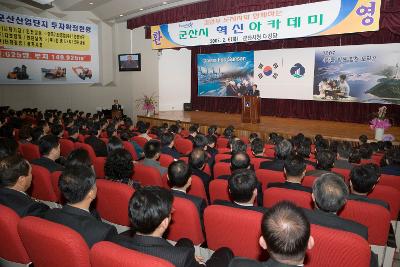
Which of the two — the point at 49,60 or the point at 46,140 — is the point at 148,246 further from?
the point at 49,60

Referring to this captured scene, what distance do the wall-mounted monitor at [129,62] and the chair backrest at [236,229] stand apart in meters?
10.4

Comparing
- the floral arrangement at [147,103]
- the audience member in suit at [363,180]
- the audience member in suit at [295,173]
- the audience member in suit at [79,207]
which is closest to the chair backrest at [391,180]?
the audience member in suit at [363,180]

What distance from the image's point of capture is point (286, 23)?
21.9 feet

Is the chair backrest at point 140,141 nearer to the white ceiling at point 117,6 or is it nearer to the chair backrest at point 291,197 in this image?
the chair backrest at point 291,197

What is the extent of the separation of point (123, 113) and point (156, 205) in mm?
11117

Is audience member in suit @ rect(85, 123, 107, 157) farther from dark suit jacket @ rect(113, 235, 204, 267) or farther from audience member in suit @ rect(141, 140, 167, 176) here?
dark suit jacket @ rect(113, 235, 204, 267)

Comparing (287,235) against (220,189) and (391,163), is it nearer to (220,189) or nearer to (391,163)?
(220,189)

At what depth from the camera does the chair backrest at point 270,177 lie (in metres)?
3.03

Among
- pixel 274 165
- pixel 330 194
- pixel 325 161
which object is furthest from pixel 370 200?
pixel 274 165

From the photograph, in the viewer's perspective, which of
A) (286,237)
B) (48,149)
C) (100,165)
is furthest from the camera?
(100,165)

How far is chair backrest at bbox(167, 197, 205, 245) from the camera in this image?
83.0 inches

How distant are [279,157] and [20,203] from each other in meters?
2.57

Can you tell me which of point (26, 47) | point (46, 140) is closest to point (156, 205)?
point (46, 140)

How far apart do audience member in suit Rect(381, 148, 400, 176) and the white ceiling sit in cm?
630
